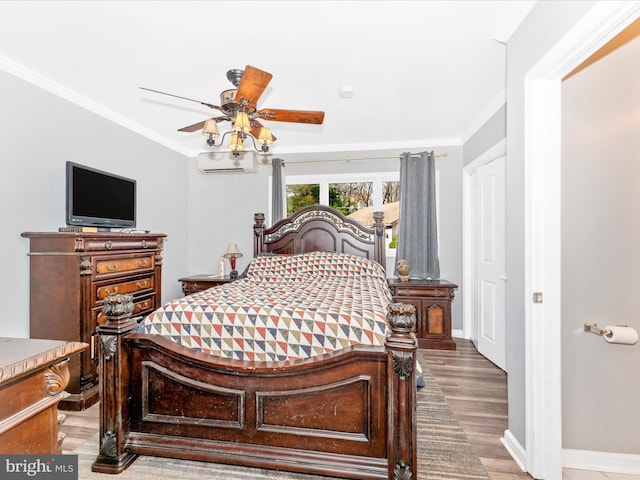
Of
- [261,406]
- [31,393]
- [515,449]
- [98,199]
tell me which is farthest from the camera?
[98,199]

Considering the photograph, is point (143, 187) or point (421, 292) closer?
point (421, 292)

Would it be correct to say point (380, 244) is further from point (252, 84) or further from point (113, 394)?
point (113, 394)

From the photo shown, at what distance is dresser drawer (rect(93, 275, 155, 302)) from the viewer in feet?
8.34

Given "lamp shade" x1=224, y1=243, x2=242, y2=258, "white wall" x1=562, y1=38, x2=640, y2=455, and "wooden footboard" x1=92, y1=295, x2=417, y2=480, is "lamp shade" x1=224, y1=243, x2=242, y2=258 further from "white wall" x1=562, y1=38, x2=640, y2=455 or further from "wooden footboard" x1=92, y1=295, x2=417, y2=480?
"white wall" x1=562, y1=38, x2=640, y2=455

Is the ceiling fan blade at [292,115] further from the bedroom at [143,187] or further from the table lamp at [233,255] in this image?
the table lamp at [233,255]

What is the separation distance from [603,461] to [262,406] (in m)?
1.85

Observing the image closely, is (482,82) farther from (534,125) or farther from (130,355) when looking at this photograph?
(130,355)

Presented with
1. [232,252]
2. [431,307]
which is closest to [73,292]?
[232,252]

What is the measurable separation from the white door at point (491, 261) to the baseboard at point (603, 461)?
4.14 feet

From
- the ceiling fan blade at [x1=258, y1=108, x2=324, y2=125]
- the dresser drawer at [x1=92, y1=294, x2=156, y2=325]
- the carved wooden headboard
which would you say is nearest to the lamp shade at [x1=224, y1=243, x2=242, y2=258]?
the carved wooden headboard

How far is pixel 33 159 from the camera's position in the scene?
2566mm

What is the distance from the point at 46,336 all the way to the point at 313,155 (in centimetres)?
335

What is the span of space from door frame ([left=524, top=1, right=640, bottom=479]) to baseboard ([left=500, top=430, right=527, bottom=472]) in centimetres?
5

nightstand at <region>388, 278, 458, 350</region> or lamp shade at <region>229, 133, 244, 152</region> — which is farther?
nightstand at <region>388, 278, 458, 350</region>
